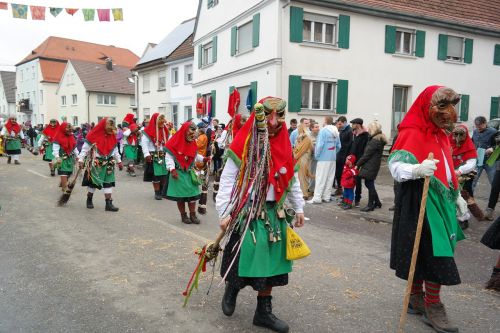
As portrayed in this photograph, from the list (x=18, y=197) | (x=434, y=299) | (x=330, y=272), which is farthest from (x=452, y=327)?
(x=18, y=197)

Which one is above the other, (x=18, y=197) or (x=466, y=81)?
(x=466, y=81)

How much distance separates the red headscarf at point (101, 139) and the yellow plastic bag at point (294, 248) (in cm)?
611

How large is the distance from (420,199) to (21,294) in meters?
3.94

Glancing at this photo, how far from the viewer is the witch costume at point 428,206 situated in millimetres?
3570

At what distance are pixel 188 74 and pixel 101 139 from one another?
18103 mm

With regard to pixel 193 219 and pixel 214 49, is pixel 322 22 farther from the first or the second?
pixel 193 219

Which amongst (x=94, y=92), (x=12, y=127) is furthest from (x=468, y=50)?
(x=94, y=92)

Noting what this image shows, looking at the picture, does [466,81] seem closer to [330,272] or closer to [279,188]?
[330,272]

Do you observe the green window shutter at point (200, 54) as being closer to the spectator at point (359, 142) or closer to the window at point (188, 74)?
the window at point (188, 74)

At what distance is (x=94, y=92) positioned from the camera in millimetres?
46406

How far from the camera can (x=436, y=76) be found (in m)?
19.0

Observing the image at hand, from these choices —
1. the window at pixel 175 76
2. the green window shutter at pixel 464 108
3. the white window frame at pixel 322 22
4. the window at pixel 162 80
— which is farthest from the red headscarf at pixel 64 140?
the window at pixel 162 80

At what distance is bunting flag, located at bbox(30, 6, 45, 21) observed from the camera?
15280 millimetres

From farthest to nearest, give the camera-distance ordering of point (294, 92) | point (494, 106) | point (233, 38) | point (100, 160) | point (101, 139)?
point (494, 106) < point (233, 38) < point (294, 92) < point (101, 139) < point (100, 160)
